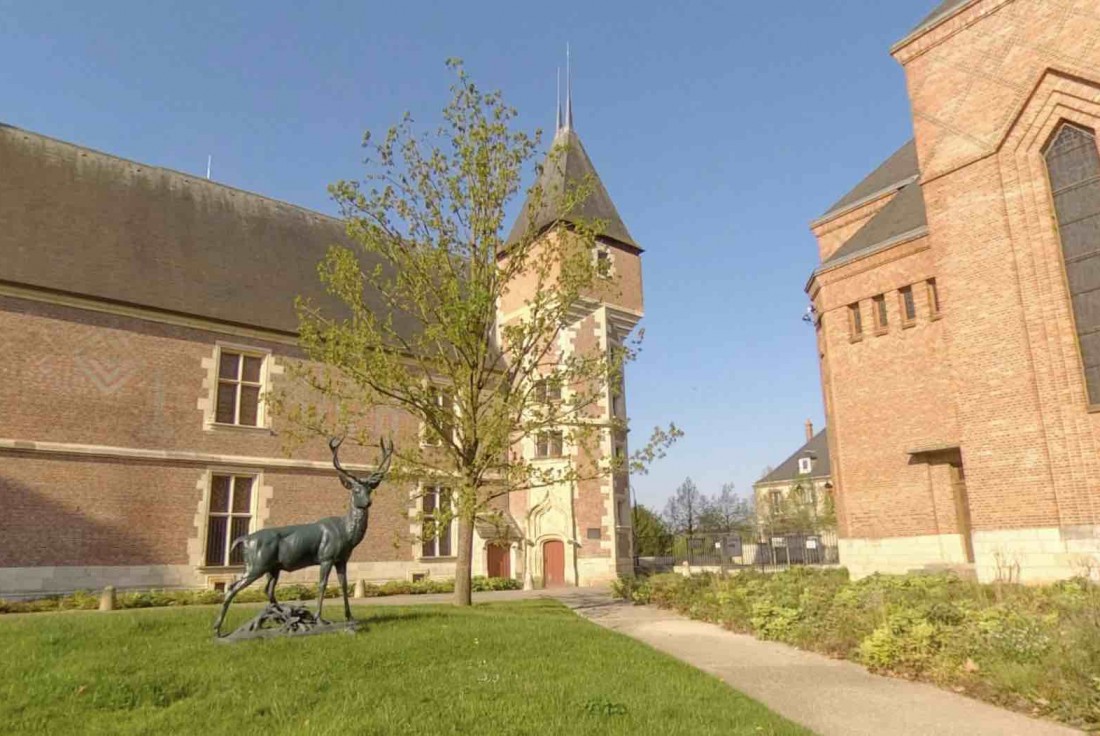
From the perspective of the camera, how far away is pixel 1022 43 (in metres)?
17.0

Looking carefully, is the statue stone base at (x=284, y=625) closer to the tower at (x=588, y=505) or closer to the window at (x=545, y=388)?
the window at (x=545, y=388)

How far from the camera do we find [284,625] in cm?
882

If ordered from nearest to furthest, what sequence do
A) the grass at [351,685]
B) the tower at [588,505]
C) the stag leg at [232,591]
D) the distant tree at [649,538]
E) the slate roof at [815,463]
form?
the grass at [351,685]
the stag leg at [232,591]
the tower at [588,505]
the distant tree at [649,538]
the slate roof at [815,463]

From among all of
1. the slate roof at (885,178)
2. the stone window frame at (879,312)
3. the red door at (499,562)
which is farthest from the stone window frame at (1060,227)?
the red door at (499,562)

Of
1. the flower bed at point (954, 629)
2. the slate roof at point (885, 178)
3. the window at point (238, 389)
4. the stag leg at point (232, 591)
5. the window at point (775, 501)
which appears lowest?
the flower bed at point (954, 629)

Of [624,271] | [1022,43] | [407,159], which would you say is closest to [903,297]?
[1022,43]

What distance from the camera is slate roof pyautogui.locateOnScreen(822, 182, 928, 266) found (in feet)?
66.3

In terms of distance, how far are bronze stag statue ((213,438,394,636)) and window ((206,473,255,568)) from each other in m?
11.7

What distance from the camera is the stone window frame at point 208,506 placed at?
63.6 ft

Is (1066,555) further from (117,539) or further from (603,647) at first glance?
(117,539)

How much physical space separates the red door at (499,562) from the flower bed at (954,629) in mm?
12517

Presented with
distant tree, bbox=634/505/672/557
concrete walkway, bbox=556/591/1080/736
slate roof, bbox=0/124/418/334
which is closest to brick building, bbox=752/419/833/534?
distant tree, bbox=634/505/672/557

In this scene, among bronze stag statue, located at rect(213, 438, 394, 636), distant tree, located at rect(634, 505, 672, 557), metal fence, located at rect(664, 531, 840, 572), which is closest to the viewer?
bronze stag statue, located at rect(213, 438, 394, 636)

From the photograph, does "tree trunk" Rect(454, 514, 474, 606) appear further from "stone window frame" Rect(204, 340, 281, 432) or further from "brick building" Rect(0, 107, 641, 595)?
"stone window frame" Rect(204, 340, 281, 432)
